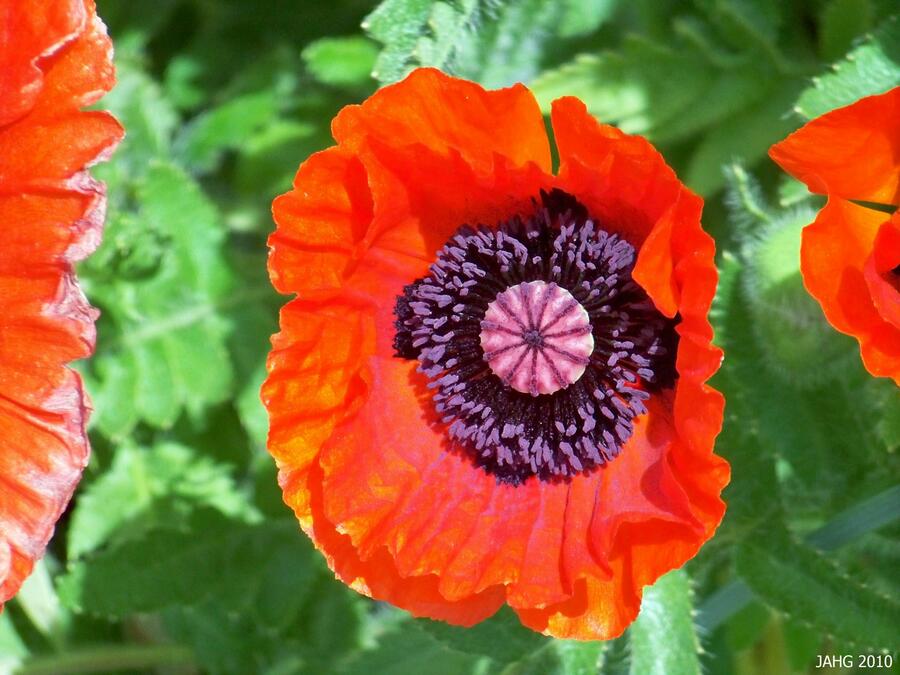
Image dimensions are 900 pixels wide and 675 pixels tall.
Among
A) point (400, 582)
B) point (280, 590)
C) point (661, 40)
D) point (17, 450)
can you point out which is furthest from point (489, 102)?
point (280, 590)

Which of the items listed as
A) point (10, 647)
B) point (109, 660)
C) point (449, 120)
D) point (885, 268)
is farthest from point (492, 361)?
point (10, 647)

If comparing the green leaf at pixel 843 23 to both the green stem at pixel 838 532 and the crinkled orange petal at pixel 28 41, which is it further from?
the crinkled orange petal at pixel 28 41

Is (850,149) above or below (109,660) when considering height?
above

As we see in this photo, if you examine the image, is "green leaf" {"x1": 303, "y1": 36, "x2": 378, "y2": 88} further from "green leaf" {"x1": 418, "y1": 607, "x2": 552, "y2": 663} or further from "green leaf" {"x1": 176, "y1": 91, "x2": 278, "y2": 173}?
"green leaf" {"x1": 418, "y1": 607, "x2": 552, "y2": 663}

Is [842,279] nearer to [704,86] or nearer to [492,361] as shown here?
[492,361]

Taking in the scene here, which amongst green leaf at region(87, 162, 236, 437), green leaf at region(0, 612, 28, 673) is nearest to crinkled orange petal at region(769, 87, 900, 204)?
green leaf at region(87, 162, 236, 437)

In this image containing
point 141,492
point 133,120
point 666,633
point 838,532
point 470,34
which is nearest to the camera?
point 666,633

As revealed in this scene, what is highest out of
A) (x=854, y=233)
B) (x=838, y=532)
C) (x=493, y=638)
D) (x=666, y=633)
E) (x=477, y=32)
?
(x=854, y=233)
